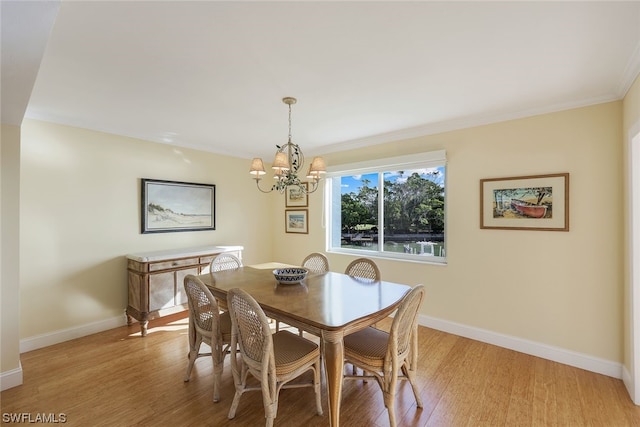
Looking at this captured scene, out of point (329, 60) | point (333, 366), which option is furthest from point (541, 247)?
point (329, 60)

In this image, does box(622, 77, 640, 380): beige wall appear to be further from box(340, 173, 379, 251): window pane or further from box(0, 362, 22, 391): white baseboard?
box(0, 362, 22, 391): white baseboard

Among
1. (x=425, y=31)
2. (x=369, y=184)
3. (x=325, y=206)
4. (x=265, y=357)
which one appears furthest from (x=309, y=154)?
(x=265, y=357)

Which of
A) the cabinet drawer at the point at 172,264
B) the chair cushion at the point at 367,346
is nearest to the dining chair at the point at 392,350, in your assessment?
the chair cushion at the point at 367,346

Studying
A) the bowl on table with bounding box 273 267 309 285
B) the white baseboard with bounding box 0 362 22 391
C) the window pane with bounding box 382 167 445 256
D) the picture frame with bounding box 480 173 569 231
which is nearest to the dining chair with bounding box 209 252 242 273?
the bowl on table with bounding box 273 267 309 285

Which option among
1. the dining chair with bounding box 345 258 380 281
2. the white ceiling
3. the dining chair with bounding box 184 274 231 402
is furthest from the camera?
the dining chair with bounding box 345 258 380 281

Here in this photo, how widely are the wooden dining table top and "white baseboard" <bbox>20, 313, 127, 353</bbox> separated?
5.67ft

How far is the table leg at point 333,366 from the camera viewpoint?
166 centimetres

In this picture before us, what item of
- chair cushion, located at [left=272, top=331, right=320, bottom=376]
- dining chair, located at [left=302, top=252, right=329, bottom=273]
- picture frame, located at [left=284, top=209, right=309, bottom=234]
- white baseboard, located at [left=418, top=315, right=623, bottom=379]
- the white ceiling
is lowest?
white baseboard, located at [left=418, top=315, right=623, bottom=379]

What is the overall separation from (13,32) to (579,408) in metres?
4.10

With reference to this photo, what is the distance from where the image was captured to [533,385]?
232cm

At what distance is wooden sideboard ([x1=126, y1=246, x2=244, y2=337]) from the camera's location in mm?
3268

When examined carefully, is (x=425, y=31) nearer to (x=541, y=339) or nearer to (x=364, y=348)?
(x=364, y=348)

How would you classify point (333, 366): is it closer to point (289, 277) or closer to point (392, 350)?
point (392, 350)

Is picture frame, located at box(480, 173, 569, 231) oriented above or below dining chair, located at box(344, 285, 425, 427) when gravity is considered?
above
